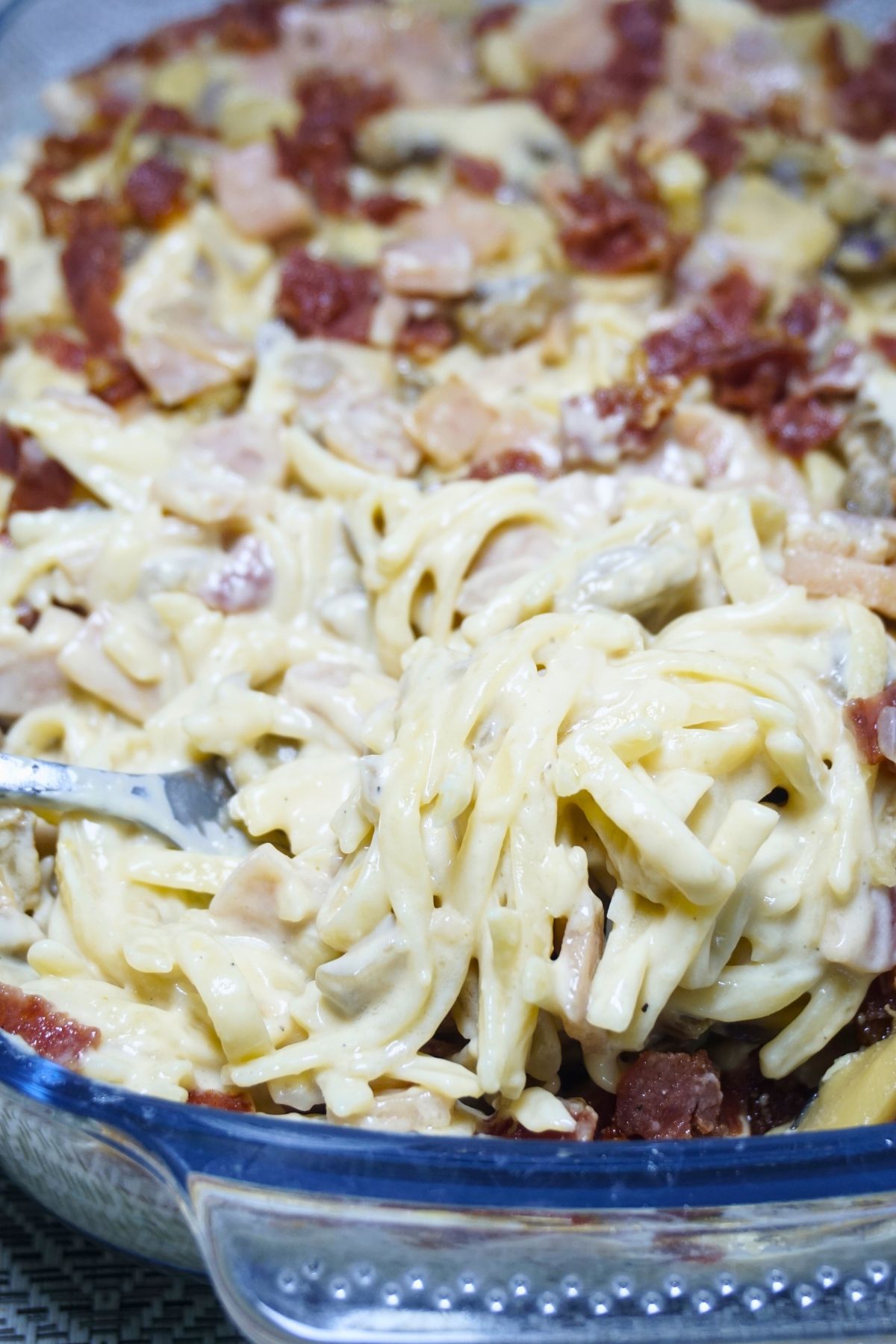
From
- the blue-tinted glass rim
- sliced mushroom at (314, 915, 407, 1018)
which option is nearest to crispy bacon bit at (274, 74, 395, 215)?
sliced mushroom at (314, 915, 407, 1018)

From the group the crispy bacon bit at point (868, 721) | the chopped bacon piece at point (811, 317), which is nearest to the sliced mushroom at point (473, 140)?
the chopped bacon piece at point (811, 317)

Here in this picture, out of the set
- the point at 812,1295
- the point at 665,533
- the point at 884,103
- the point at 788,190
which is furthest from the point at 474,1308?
the point at 884,103

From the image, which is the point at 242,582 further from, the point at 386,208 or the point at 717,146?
the point at 717,146

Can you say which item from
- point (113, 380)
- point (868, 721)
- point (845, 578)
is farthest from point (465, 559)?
point (113, 380)

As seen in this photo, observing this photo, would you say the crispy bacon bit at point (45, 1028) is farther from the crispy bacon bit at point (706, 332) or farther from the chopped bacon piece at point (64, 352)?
the crispy bacon bit at point (706, 332)

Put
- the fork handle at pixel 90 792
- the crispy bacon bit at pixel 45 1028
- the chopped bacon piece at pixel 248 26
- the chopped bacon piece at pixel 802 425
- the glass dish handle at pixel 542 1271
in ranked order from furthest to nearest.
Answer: the chopped bacon piece at pixel 248 26, the chopped bacon piece at pixel 802 425, the fork handle at pixel 90 792, the crispy bacon bit at pixel 45 1028, the glass dish handle at pixel 542 1271

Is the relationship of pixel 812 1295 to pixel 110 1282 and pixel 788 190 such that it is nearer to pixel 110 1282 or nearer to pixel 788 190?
pixel 110 1282

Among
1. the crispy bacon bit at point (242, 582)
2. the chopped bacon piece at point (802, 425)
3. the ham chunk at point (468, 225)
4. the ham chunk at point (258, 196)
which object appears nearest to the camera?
the crispy bacon bit at point (242, 582)
